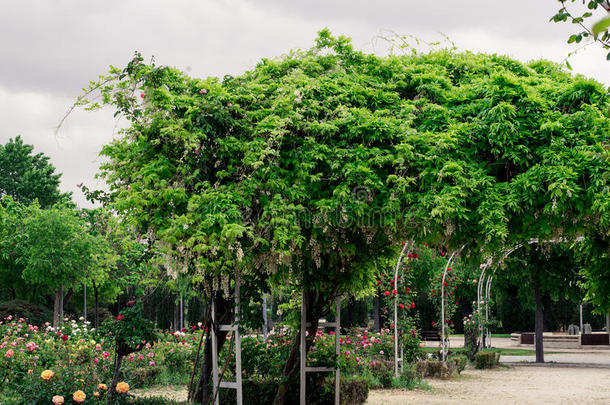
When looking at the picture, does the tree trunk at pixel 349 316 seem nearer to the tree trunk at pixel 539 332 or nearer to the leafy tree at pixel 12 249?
the tree trunk at pixel 539 332

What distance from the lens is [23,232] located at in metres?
23.3

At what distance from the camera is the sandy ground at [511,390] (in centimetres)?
1027

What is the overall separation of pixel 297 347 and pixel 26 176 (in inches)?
1339

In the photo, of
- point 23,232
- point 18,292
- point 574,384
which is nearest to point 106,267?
point 23,232

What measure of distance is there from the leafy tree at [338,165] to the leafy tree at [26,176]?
32902 mm

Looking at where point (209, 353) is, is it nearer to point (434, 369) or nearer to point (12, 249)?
point (434, 369)

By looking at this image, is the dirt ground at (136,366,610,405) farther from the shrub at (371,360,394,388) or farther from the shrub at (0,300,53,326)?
the shrub at (0,300,53,326)

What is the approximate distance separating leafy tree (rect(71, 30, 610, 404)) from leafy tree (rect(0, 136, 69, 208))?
108 ft

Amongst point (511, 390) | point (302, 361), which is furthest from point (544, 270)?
point (302, 361)

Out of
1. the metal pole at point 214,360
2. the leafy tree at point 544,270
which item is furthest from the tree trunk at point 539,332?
the metal pole at point 214,360

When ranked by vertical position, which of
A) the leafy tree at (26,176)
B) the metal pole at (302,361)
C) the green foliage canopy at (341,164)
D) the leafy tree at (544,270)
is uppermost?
the leafy tree at (26,176)

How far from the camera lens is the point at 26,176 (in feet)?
122

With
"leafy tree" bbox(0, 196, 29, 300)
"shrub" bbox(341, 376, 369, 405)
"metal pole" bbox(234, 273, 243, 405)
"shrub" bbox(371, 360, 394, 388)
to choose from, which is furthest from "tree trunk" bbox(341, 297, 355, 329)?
"metal pole" bbox(234, 273, 243, 405)

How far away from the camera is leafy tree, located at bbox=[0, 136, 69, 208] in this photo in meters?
37.4
